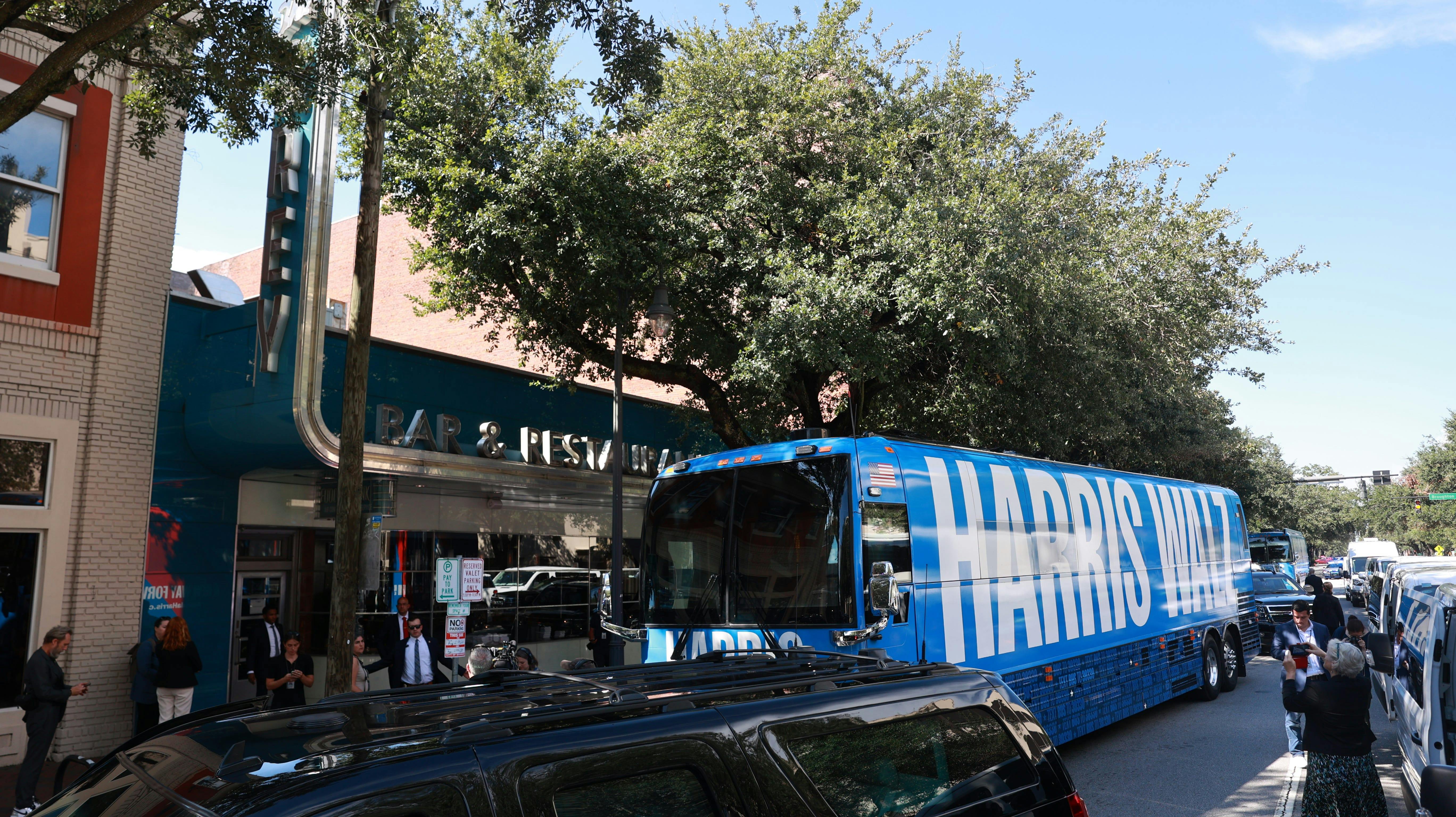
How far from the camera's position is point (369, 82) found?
10.0 m

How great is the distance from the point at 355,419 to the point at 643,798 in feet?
24.7

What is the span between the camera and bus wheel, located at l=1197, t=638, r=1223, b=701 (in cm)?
1458

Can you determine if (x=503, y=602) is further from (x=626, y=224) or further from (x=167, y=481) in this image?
(x=626, y=224)

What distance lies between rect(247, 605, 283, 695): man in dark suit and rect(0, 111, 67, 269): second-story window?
4982mm

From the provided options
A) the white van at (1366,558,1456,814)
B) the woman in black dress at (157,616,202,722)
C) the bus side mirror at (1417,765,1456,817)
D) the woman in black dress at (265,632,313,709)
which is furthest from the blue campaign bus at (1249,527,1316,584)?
the bus side mirror at (1417,765,1456,817)

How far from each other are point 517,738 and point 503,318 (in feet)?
45.2

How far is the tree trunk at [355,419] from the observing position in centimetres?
913

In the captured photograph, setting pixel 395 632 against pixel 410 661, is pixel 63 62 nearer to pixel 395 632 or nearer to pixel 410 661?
pixel 410 661

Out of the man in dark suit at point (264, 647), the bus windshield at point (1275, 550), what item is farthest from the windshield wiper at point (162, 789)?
the bus windshield at point (1275, 550)

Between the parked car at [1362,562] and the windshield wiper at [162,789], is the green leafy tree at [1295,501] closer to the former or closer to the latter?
the parked car at [1362,562]

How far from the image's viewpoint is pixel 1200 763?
10.1 metres

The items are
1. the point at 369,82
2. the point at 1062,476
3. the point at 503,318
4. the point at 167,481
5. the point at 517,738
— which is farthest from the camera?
the point at 503,318

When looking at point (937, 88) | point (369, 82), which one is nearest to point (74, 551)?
point (369, 82)

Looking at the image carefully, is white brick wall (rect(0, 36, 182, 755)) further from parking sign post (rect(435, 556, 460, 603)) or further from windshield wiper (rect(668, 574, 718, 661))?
windshield wiper (rect(668, 574, 718, 661))
